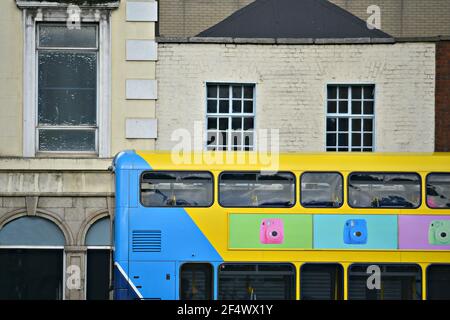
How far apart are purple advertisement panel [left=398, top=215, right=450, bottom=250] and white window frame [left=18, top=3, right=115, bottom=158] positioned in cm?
763

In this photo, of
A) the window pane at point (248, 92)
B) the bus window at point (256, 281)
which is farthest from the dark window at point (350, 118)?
the bus window at point (256, 281)

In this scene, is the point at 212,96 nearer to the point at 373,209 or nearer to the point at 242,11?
the point at 242,11

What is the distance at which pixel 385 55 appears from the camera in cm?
2223

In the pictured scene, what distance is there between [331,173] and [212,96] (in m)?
6.04

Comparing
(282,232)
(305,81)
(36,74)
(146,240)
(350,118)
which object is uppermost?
(36,74)

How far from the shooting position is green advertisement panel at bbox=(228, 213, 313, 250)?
16.8 metres

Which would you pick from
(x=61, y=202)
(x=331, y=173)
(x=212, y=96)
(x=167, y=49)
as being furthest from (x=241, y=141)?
(x=331, y=173)

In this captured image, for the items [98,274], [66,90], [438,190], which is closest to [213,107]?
[66,90]

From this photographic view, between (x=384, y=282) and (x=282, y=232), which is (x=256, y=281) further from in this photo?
(x=384, y=282)

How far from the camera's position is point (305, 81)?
2223 cm

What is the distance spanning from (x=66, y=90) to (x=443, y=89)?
8302 mm

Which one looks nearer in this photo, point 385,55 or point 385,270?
point 385,270
